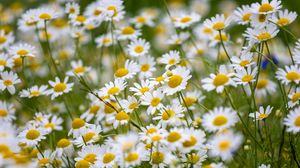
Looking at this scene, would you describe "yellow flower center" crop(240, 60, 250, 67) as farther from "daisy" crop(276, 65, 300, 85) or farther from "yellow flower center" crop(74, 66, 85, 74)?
"yellow flower center" crop(74, 66, 85, 74)

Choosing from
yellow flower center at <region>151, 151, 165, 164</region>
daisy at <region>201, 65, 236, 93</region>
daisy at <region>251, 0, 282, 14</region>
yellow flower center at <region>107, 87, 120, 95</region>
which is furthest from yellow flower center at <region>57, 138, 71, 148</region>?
daisy at <region>251, 0, 282, 14</region>

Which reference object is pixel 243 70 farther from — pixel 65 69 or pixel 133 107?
pixel 65 69

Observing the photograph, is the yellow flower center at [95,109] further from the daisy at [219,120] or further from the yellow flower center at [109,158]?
the daisy at [219,120]

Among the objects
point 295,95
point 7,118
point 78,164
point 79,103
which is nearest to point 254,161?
point 295,95

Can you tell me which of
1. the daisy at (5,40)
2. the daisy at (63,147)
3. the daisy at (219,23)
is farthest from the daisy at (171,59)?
the daisy at (5,40)

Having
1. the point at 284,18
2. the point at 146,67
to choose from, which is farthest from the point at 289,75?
the point at 146,67

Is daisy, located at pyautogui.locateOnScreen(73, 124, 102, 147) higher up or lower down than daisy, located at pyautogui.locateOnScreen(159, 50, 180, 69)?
lower down
